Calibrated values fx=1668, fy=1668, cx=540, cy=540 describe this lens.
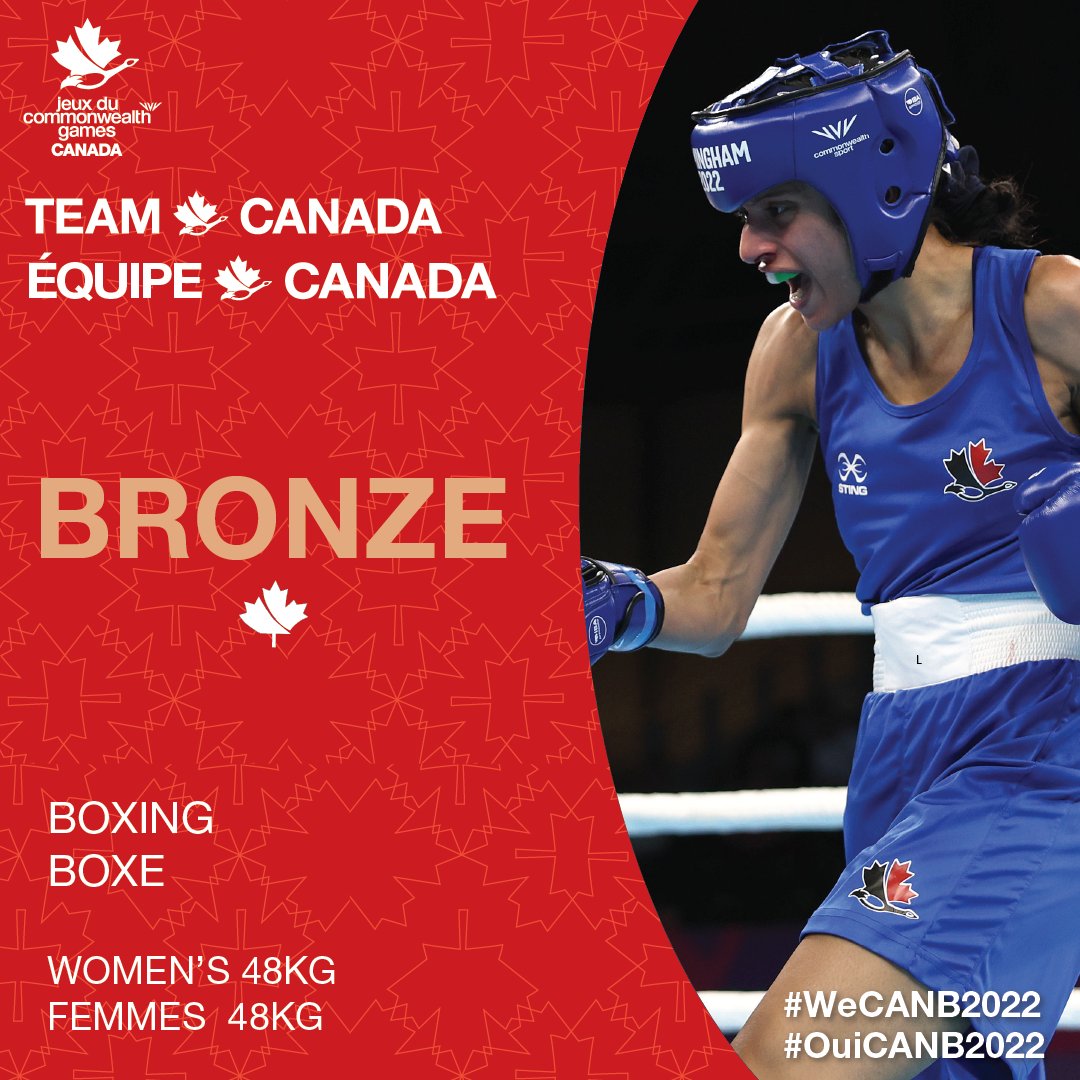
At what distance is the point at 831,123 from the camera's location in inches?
78.6

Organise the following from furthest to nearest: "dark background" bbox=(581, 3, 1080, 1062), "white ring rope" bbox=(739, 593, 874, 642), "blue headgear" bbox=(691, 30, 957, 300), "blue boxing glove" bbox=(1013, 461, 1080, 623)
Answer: "dark background" bbox=(581, 3, 1080, 1062), "white ring rope" bbox=(739, 593, 874, 642), "blue headgear" bbox=(691, 30, 957, 300), "blue boxing glove" bbox=(1013, 461, 1080, 623)

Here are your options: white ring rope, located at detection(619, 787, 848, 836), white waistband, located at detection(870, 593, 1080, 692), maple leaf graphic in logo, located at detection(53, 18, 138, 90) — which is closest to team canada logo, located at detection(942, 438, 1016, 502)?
white waistband, located at detection(870, 593, 1080, 692)

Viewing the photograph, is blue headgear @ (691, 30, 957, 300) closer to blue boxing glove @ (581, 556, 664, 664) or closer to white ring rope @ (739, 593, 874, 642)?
blue boxing glove @ (581, 556, 664, 664)

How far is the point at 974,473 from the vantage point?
2051 mm

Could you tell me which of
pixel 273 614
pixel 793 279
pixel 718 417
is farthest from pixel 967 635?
pixel 718 417

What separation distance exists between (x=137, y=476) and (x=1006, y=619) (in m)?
1.06

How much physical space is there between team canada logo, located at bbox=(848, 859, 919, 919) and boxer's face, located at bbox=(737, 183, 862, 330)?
2.28 ft

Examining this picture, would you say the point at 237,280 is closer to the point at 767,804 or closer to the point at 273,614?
the point at 273,614

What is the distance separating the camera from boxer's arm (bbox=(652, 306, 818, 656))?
7.58 ft

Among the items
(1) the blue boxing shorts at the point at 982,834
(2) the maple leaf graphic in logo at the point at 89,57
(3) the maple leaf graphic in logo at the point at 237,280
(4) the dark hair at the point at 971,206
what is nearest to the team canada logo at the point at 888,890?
(1) the blue boxing shorts at the point at 982,834

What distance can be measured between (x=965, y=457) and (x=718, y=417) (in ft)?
14.4

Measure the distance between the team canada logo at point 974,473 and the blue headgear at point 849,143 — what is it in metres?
0.24

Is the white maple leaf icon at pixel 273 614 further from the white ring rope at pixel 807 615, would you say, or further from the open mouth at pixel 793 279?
the white ring rope at pixel 807 615

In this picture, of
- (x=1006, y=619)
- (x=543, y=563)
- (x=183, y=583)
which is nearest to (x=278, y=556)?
(x=183, y=583)
